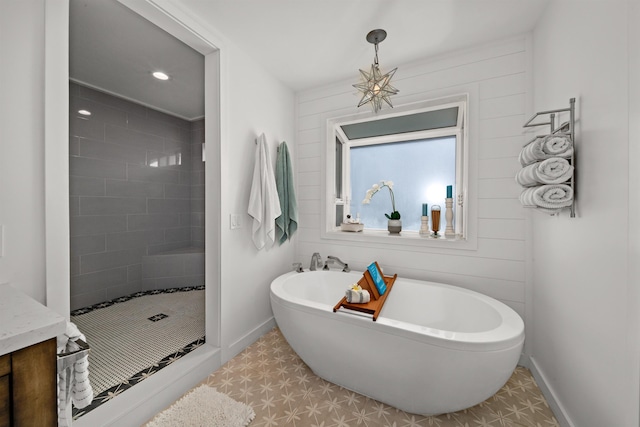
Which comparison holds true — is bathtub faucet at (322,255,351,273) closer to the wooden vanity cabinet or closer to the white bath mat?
the white bath mat

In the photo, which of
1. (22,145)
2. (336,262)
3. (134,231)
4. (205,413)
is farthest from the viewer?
(134,231)

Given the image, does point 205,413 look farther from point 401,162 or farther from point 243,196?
point 401,162

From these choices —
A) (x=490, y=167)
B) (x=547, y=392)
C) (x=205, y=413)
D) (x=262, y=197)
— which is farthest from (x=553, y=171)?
(x=205, y=413)

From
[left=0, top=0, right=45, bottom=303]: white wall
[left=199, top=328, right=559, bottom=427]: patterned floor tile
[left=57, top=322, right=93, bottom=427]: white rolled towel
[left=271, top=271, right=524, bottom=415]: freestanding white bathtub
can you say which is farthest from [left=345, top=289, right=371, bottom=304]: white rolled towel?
[left=0, top=0, right=45, bottom=303]: white wall

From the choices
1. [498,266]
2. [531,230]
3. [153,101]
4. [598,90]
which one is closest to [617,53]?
[598,90]

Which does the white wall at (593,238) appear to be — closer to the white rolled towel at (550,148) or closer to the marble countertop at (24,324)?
the white rolled towel at (550,148)

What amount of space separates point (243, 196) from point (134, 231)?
2043 millimetres

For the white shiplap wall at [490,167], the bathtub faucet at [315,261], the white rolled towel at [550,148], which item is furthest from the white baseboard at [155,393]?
the white rolled towel at [550,148]

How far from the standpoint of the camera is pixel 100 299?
2.90m

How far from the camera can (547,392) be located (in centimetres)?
160

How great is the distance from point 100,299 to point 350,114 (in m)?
3.34

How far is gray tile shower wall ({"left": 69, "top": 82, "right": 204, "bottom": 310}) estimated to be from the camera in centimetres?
275

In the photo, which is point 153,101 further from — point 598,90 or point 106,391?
point 598,90

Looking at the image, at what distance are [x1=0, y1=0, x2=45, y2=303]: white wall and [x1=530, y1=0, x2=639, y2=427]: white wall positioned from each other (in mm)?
2301
